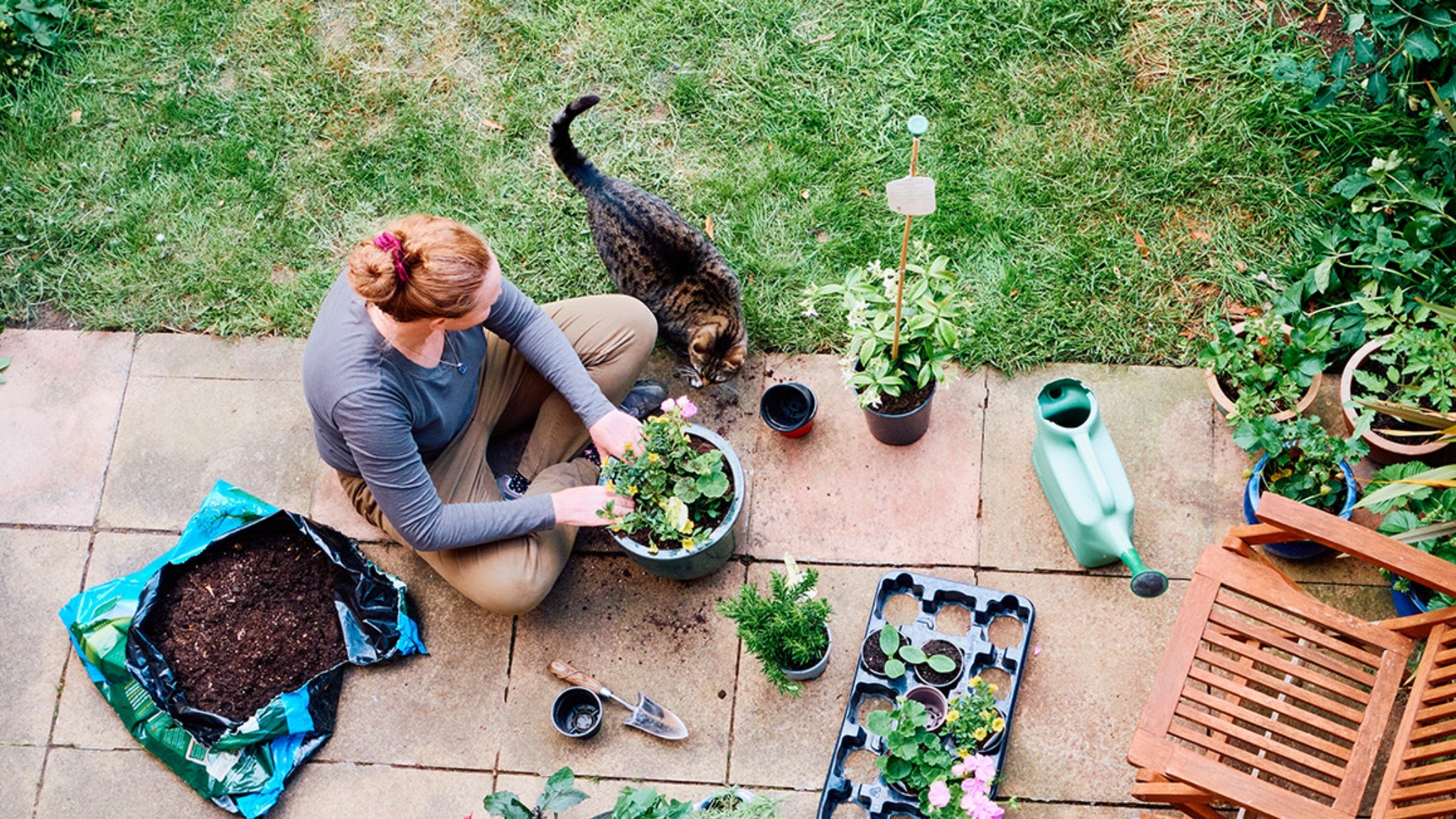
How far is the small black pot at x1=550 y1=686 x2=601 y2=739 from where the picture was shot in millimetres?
3035

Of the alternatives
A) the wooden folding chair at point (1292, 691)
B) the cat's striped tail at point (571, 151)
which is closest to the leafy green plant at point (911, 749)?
the wooden folding chair at point (1292, 691)

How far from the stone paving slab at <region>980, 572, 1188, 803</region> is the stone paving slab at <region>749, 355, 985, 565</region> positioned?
0.21m

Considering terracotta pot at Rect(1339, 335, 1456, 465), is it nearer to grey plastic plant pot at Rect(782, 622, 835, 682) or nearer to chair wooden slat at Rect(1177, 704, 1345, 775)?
chair wooden slat at Rect(1177, 704, 1345, 775)

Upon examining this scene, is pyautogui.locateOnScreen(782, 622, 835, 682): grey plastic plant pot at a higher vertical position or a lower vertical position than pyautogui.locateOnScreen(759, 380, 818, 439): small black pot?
lower

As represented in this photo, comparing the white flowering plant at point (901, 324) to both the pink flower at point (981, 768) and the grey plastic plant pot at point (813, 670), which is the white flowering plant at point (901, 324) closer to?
the grey plastic plant pot at point (813, 670)

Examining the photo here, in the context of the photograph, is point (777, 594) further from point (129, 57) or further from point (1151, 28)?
point (129, 57)

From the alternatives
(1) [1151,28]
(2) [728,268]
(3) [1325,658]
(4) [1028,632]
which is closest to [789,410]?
(2) [728,268]

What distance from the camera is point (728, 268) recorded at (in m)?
3.20

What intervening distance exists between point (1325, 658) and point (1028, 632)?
2.37 feet

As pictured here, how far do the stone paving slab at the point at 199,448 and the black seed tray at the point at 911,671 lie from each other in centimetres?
179

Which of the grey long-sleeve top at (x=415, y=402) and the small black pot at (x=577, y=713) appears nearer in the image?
the grey long-sleeve top at (x=415, y=402)

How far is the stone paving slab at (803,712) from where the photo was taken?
3035mm

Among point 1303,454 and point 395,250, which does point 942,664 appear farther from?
point 395,250

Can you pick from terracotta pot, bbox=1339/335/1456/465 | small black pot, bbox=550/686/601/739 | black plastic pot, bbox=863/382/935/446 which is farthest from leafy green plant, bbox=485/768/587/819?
terracotta pot, bbox=1339/335/1456/465
